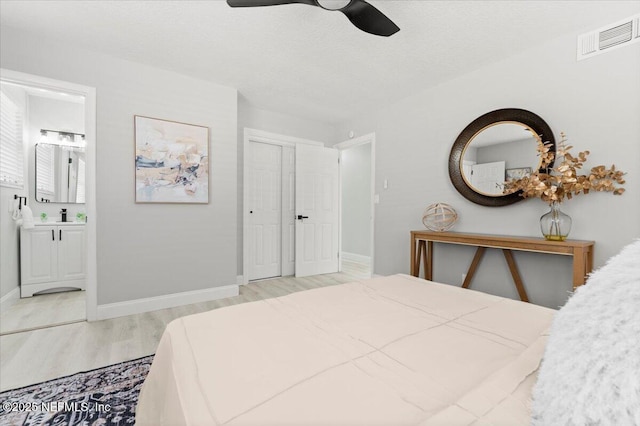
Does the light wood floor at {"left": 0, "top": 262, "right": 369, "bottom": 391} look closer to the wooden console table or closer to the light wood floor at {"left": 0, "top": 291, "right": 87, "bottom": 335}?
the light wood floor at {"left": 0, "top": 291, "right": 87, "bottom": 335}

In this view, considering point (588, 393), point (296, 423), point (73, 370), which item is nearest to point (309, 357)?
point (296, 423)

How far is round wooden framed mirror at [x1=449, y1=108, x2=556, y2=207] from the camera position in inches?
98.6

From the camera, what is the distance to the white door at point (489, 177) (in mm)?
2715

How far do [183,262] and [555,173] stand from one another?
370cm

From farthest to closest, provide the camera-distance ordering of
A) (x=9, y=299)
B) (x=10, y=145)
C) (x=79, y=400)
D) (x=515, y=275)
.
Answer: (x=10, y=145), (x=9, y=299), (x=515, y=275), (x=79, y=400)

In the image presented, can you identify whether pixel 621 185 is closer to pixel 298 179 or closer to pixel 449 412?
pixel 449 412

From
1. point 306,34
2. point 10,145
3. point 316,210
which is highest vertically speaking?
point 306,34

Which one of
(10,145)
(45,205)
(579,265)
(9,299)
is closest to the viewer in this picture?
(579,265)

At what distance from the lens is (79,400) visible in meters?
1.51

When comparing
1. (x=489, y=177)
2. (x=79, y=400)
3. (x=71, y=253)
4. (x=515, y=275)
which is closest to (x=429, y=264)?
(x=515, y=275)

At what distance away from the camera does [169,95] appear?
9.84 ft

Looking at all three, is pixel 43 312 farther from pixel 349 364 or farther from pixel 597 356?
pixel 597 356

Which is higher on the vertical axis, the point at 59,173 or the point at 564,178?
the point at 59,173

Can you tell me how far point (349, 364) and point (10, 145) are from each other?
4340 millimetres
